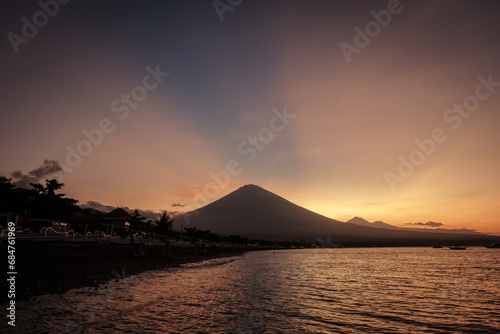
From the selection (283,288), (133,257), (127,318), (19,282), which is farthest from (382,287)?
(133,257)

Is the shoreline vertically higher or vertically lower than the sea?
higher

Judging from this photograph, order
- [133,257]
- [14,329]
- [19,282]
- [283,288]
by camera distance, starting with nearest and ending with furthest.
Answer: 1. [14,329]
2. [19,282]
3. [283,288]
4. [133,257]

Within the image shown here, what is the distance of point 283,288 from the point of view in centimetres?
1998

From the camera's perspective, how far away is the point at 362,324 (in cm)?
1118

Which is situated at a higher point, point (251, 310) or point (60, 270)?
point (60, 270)

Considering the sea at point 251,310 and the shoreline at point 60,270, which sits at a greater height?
the shoreline at point 60,270

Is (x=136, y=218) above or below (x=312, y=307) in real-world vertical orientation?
above

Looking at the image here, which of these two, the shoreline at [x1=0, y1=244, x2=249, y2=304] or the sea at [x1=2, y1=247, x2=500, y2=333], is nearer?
the sea at [x1=2, y1=247, x2=500, y2=333]

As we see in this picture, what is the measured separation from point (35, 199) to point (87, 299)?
119ft

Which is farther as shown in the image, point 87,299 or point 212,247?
point 212,247

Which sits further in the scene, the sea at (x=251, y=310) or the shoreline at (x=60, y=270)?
the shoreline at (x=60, y=270)

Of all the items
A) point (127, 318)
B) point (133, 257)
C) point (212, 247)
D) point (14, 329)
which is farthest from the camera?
point (212, 247)

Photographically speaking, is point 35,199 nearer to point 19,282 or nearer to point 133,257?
point 133,257

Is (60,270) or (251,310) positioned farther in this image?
(60,270)
